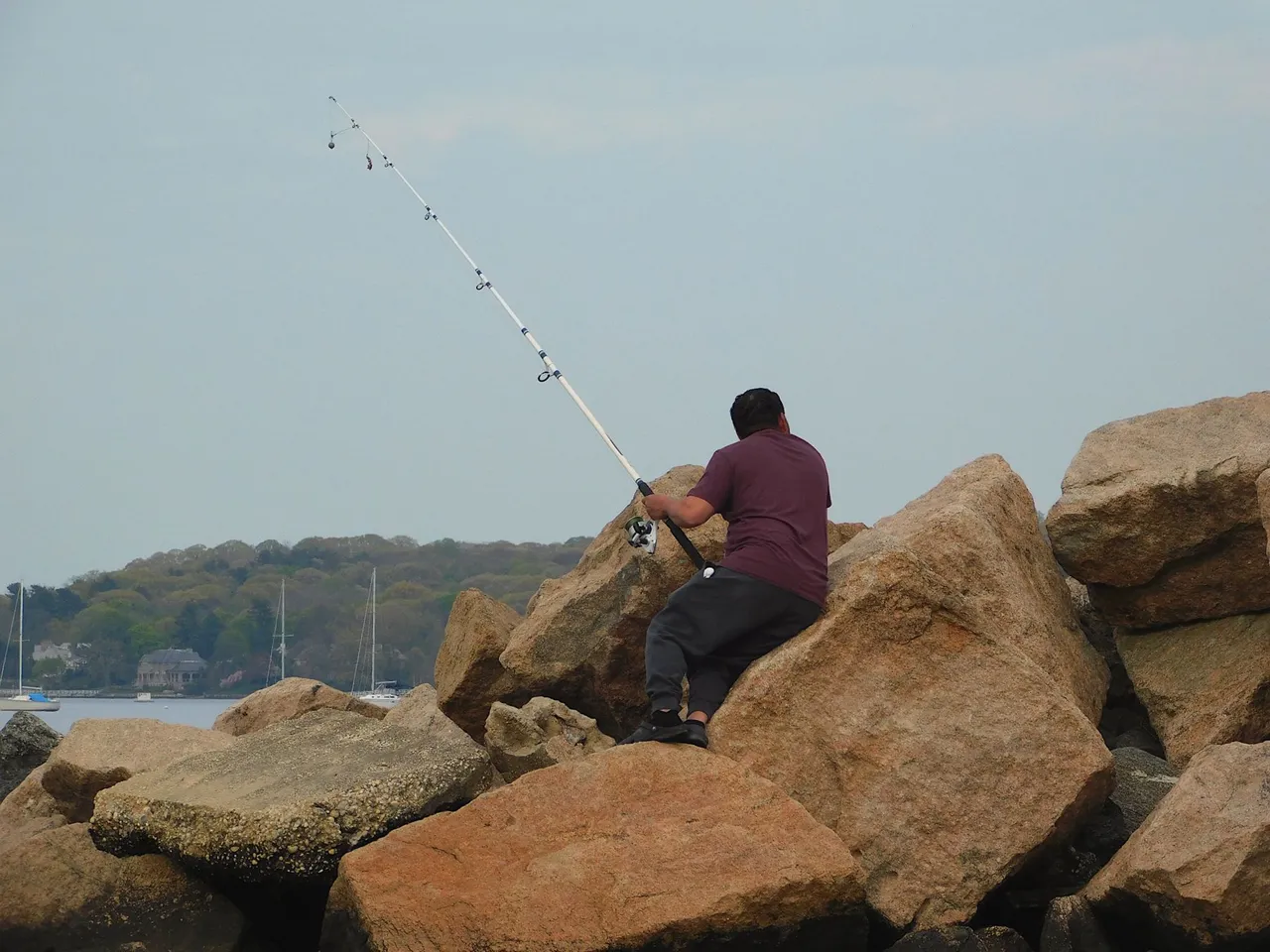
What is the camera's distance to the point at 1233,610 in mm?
9344

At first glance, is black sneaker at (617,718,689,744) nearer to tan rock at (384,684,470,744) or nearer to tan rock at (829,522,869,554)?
tan rock at (384,684,470,744)

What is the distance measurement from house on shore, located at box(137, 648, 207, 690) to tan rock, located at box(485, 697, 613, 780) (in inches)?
2716

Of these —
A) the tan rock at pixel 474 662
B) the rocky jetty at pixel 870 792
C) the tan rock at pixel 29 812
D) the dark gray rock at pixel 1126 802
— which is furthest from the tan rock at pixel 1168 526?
the tan rock at pixel 29 812

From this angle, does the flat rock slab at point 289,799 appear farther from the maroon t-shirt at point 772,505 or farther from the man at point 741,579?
the maroon t-shirt at point 772,505

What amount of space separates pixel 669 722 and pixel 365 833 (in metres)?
1.68

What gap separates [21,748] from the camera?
Result: 44.1ft

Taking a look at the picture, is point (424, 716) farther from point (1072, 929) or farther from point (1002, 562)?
→ point (1072, 929)

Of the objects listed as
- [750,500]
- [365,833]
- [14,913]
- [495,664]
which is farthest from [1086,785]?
[14,913]

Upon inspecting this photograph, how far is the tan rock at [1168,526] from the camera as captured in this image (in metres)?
8.97

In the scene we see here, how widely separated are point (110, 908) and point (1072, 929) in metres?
4.96

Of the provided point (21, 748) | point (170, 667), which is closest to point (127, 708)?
point (170, 667)

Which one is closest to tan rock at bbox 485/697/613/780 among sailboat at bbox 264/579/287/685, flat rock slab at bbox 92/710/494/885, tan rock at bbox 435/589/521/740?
flat rock slab at bbox 92/710/494/885

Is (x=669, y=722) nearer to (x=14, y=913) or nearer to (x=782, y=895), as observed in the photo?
(x=782, y=895)

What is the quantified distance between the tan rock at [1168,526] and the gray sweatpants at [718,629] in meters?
2.13
